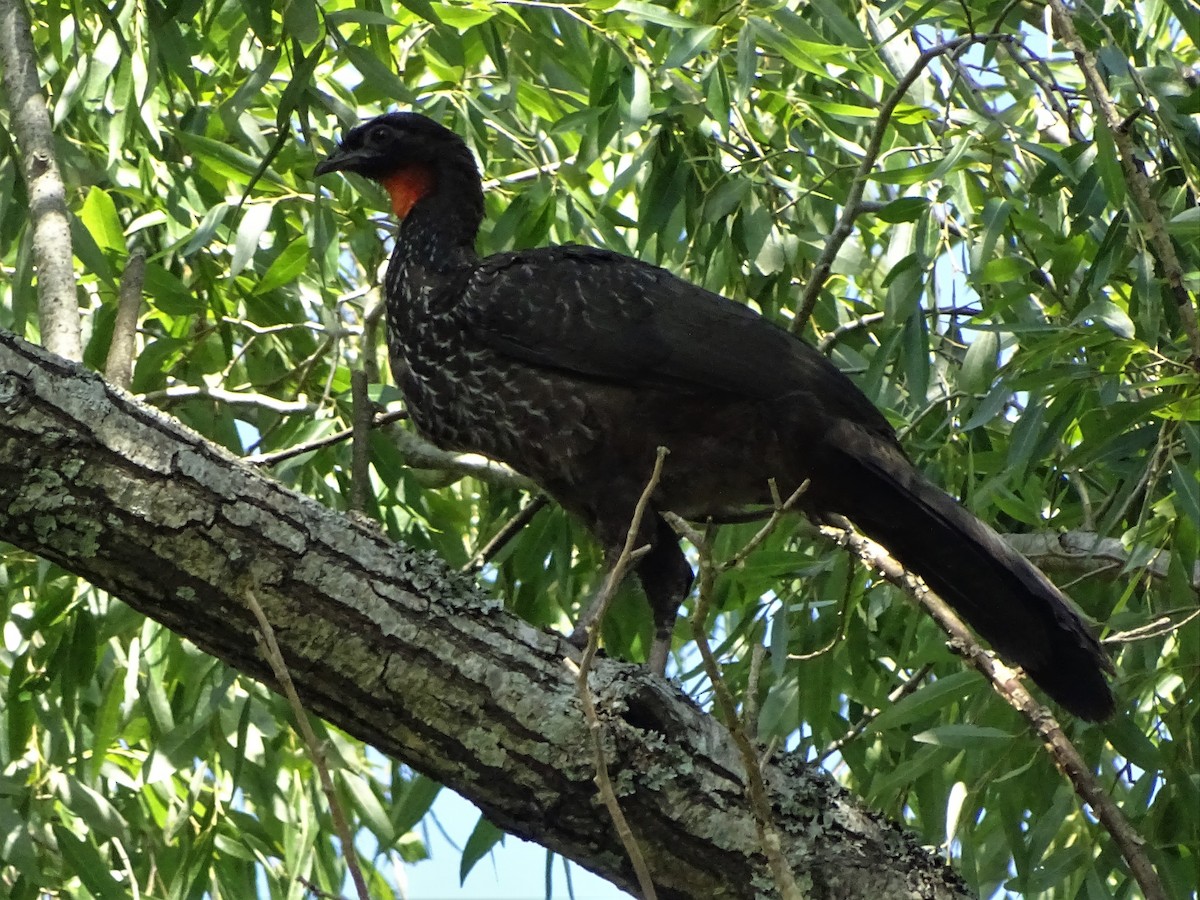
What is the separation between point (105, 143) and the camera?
388 cm

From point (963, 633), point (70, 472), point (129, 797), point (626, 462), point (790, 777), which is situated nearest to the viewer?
point (70, 472)

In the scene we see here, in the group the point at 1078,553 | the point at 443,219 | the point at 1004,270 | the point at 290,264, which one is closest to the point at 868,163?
the point at 1004,270

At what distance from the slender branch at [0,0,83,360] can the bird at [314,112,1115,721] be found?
954mm

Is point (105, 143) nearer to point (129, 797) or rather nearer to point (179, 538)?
point (129, 797)

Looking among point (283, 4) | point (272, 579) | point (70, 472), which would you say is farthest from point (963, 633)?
point (283, 4)

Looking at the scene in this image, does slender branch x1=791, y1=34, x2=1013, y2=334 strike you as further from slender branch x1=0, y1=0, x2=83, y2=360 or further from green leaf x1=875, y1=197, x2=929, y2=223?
slender branch x1=0, y1=0, x2=83, y2=360

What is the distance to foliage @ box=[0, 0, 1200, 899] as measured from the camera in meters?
2.78

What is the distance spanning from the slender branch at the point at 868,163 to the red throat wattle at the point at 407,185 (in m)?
1.15

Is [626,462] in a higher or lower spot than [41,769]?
higher

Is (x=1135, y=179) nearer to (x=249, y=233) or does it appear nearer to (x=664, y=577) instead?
(x=664, y=577)

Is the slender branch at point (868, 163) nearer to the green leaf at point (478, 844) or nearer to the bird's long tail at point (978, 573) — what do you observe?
the bird's long tail at point (978, 573)

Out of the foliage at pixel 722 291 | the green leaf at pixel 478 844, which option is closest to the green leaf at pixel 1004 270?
the foliage at pixel 722 291

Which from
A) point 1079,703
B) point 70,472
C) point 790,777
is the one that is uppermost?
point 70,472

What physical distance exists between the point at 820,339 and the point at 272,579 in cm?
235
